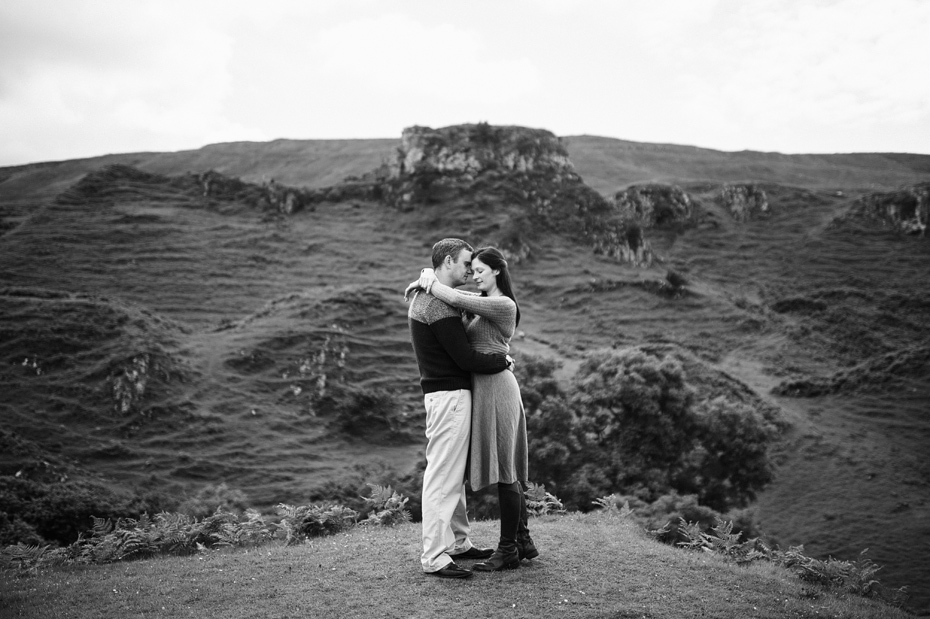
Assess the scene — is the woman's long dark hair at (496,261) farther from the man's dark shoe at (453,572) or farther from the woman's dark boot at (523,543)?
the man's dark shoe at (453,572)

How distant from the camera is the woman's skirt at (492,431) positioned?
7.91 meters

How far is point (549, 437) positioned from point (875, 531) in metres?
16.8

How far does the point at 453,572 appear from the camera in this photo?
25.8 ft

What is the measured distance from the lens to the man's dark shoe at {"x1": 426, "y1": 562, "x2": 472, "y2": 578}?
7.85m

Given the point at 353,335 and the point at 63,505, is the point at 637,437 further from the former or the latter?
the point at 353,335

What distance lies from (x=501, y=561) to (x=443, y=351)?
2529 millimetres

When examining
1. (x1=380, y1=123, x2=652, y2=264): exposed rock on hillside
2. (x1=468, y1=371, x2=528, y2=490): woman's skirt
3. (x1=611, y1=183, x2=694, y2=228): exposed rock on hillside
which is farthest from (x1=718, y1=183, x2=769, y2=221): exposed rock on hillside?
(x1=468, y1=371, x2=528, y2=490): woman's skirt

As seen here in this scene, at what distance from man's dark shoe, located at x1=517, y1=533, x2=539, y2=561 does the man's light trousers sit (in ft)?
3.01

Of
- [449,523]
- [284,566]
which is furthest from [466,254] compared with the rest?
[284,566]

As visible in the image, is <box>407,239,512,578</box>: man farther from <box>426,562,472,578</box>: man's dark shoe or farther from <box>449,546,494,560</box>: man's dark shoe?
<box>449,546,494,560</box>: man's dark shoe


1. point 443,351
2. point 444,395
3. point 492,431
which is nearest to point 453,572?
point 492,431

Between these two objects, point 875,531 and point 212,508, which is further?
point 875,531

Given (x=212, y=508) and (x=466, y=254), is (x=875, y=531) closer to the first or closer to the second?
(x=212, y=508)

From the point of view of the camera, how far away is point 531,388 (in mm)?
26812
